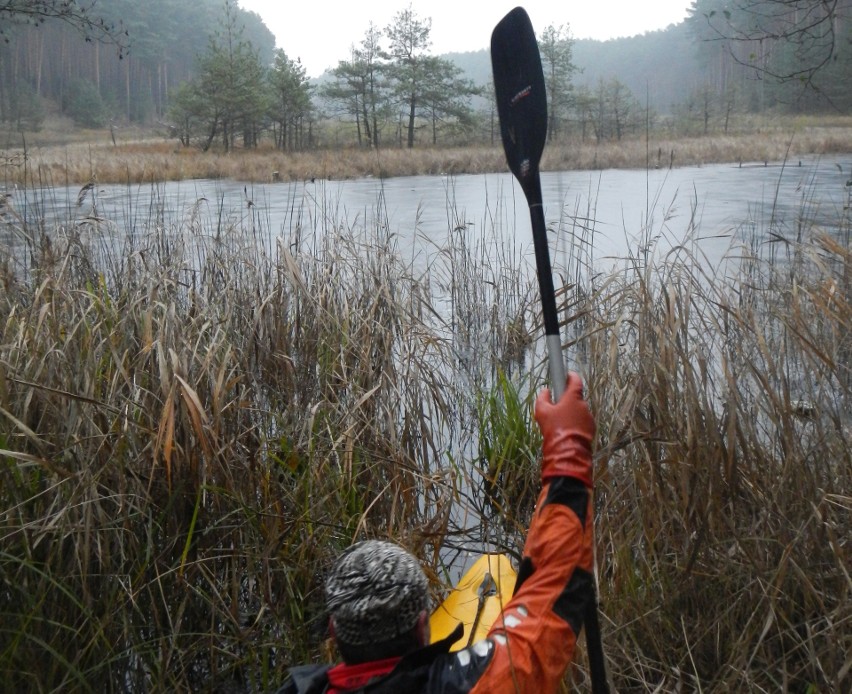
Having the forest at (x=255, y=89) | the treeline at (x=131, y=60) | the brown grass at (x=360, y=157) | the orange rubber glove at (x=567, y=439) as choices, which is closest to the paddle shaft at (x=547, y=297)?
the orange rubber glove at (x=567, y=439)

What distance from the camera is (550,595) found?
Result: 119 cm

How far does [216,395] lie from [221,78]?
16.5 m

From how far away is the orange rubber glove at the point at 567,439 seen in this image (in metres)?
1.23

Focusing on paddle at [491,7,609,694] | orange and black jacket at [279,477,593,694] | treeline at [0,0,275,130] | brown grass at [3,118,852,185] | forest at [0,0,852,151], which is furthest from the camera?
treeline at [0,0,275,130]

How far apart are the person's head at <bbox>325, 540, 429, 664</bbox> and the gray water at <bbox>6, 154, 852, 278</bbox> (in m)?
2.48

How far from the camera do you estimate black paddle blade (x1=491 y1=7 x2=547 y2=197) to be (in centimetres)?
162

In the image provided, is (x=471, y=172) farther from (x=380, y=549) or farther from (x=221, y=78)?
(x=380, y=549)

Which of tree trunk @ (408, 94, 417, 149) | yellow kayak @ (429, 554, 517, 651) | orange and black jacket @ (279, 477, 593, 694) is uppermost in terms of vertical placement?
tree trunk @ (408, 94, 417, 149)

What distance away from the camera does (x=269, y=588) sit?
221 cm

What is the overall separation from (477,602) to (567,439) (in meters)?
0.95

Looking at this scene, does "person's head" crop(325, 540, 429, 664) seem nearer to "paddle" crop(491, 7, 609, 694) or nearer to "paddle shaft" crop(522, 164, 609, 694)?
"paddle shaft" crop(522, 164, 609, 694)

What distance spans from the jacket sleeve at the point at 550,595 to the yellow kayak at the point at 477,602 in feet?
2.27

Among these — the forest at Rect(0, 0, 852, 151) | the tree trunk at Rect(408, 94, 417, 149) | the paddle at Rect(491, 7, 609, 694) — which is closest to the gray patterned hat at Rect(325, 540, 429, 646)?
the paddle at Rect(491, 7, 609, 694)

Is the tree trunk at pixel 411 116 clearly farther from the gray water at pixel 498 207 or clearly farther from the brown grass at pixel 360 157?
the gray water at pixel 498 207
